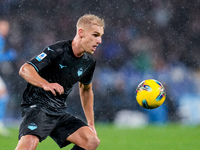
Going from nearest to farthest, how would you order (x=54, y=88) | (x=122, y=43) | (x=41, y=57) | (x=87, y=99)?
(x=54, y=88)
(x=41, y=57)
(x=87, y=99)
(x=122, y=43)

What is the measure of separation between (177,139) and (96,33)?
12.1 feet

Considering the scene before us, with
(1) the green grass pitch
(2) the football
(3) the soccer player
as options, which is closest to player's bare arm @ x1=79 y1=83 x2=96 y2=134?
(3) the soccer player

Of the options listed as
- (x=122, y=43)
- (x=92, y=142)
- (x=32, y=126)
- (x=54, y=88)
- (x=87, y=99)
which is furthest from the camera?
(x=122, y=43)

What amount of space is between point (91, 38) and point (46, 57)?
0.50 meters

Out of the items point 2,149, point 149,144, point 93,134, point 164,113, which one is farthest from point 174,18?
point 93,134

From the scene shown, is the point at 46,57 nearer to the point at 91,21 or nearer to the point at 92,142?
the point at 91,21

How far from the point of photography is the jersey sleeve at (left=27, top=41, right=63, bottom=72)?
3.78m

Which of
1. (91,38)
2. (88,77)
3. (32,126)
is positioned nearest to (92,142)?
(32,126)

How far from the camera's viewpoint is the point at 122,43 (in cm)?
1182

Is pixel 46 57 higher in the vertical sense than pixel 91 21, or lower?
lower

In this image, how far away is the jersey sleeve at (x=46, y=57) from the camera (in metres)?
3.78

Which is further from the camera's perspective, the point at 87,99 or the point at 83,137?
the point at 87,99

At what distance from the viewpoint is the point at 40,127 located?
3795 mm

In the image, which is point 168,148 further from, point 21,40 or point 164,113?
point 21,40
